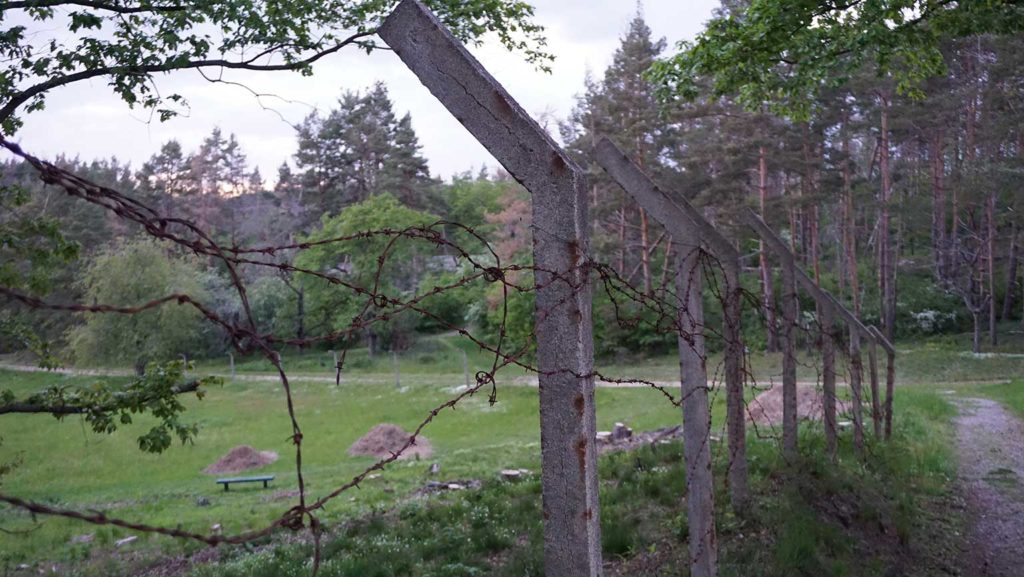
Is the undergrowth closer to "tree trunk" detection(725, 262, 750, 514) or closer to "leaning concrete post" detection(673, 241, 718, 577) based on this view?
"tree trunk" detection(725, 262, 750, 514)

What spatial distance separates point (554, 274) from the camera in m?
2.27

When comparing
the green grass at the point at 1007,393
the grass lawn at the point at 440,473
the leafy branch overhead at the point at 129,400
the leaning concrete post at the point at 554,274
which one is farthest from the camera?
the green grass at the point at 1007,393

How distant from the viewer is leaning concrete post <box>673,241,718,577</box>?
4.14m

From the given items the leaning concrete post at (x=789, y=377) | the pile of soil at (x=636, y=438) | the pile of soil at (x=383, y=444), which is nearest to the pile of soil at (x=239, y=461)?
the pile of soil at (x=383, y=444)

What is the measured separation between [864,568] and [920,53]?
604 cm

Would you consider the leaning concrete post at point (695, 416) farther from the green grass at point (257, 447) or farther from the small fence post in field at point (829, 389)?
the green grass at point (257, 447)

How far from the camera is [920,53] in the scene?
8.59 metres

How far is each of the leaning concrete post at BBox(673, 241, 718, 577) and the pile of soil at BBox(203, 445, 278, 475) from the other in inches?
699

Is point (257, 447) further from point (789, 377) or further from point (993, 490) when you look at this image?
point (993, 490)

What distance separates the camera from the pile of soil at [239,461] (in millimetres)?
19859

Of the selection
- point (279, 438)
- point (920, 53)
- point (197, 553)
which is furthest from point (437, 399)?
point (920, 53)

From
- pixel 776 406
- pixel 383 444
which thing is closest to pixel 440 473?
pixel 383 444

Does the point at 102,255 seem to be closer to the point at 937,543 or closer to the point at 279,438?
the point at 279,438

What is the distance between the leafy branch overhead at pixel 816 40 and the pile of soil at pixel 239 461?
15.7 m
